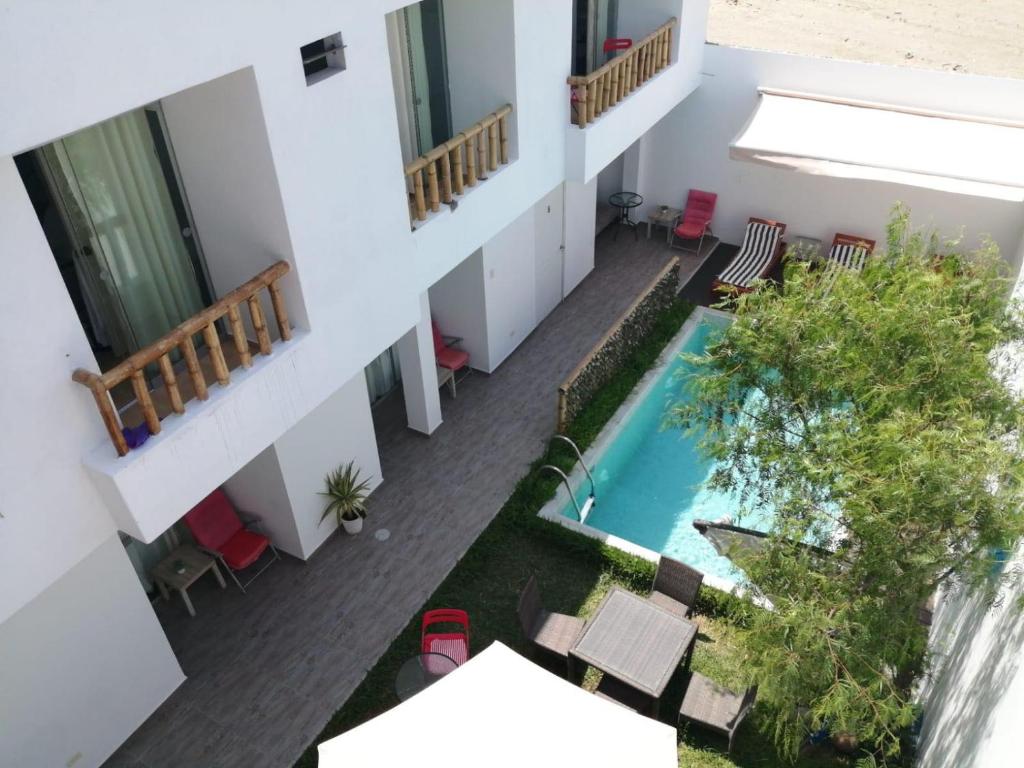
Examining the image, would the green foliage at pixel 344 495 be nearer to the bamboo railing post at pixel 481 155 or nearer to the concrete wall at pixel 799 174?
the bamboo railing post at pixel 481 155

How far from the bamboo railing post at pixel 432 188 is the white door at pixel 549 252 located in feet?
17.9

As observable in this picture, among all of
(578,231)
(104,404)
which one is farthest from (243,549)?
(578,231)

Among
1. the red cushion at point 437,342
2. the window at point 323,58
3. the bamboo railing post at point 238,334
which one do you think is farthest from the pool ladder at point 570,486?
the window at point 323,58

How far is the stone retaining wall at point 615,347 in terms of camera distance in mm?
17312

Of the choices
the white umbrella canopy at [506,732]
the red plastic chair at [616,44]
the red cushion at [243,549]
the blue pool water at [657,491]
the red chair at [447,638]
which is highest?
the red plastic chair at [616,44]

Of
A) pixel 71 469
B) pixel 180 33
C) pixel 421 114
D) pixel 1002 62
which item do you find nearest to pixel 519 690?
pixel 71 469

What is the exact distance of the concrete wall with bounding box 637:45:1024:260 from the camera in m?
19.9

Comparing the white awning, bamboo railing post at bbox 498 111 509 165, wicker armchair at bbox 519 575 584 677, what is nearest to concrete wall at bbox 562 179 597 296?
the white awning

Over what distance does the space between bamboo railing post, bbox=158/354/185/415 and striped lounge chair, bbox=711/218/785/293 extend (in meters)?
15.7

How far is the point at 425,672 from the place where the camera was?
12586 millimetres

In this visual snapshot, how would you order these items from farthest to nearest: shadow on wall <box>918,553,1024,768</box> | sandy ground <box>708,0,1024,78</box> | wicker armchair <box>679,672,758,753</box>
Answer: sandy ground <box>708,0,1024,78</box>, wicker armchair <box>679,672,758,753</box>, shadow on wall <box>918,553,1024,768</box>

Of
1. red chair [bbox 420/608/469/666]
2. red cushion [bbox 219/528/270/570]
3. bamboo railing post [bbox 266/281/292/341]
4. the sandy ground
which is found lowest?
red chair [bbox 420/608/469/666]

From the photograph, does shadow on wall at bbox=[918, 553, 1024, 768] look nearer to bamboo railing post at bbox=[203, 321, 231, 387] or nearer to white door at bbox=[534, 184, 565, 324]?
bamboo railing post at bbox=[203, 321, 231, 387]

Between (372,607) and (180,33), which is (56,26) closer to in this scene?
(180,33)
